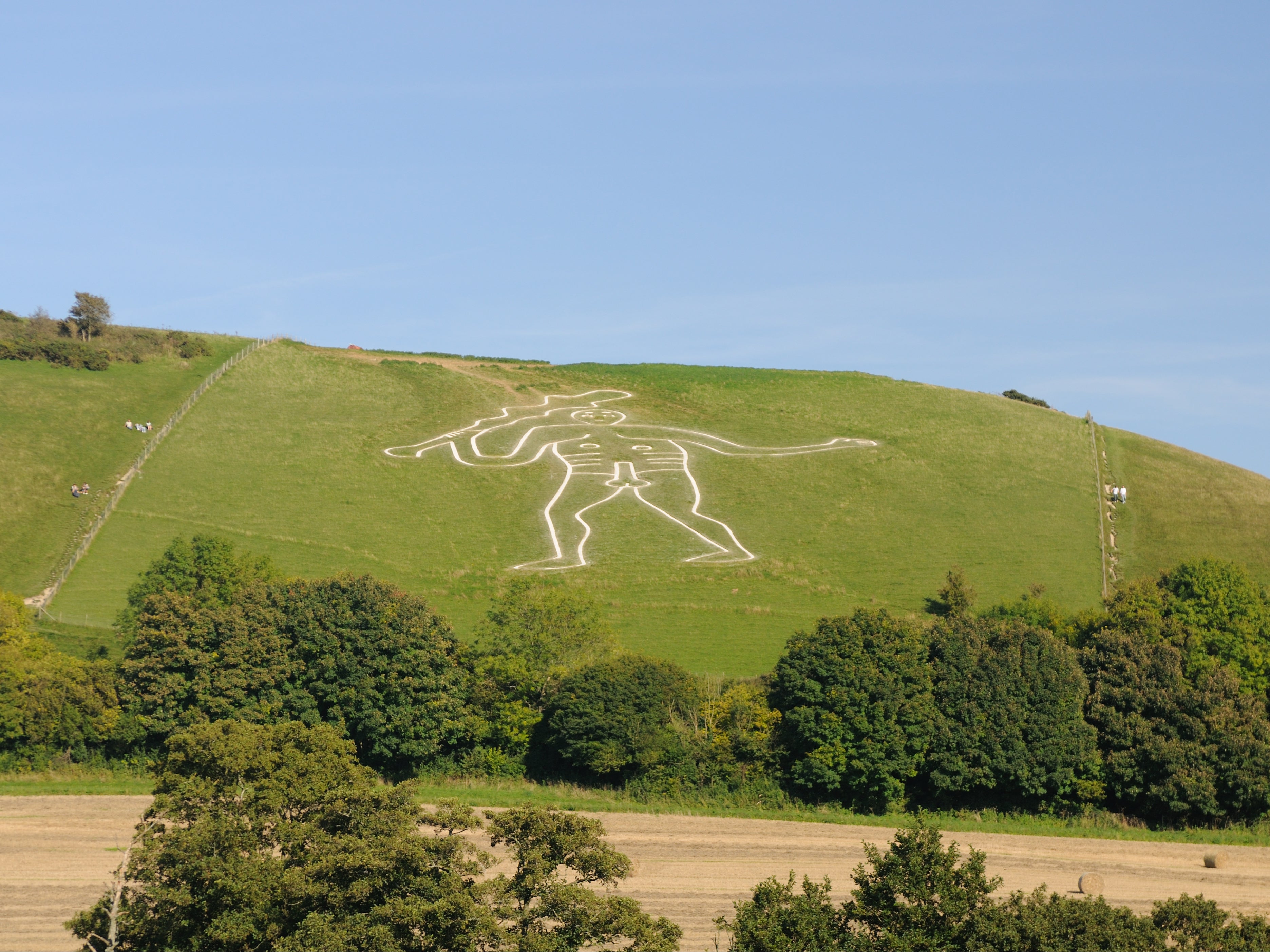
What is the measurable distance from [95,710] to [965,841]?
119 feet

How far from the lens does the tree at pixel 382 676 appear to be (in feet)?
168

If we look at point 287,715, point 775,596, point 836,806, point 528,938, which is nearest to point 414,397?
point 775,596

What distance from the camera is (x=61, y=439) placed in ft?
313

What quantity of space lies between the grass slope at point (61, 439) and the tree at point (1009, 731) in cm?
5329

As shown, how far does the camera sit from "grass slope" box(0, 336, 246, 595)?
78.4m

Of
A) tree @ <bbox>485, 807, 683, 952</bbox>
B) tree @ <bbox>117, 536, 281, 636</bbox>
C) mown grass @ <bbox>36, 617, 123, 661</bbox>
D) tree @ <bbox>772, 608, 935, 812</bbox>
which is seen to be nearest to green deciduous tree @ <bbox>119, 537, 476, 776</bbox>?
tree @ <bbox>117, 536, 281, 636</bbox>

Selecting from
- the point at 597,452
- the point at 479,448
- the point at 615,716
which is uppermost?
the point at 479,448

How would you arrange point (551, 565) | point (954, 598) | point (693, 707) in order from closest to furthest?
point (693, 707), point (954, 598), point (551, 565)

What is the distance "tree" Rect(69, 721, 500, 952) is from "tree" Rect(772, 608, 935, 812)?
2215 centimetres

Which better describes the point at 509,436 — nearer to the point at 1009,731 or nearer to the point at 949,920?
the point at 1009,731

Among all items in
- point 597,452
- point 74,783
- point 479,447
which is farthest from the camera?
point 479,447

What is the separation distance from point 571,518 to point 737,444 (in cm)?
2318

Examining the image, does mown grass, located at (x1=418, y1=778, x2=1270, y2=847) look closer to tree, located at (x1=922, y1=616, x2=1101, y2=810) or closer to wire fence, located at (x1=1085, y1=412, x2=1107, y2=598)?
tree, located at (x1=922, y1=616, x2=1101, y2=810)

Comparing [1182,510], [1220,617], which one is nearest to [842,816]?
[1220,617]
